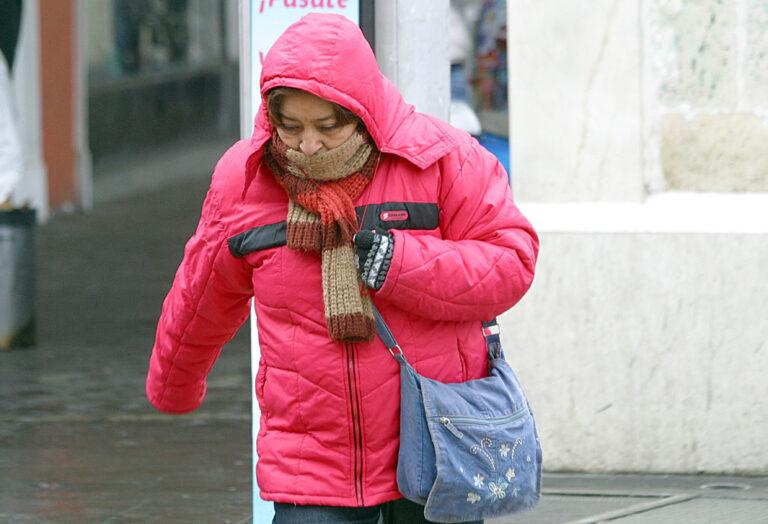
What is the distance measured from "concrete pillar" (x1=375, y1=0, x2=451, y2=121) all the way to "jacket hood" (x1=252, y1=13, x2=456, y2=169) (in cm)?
113

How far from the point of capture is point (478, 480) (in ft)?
11.3

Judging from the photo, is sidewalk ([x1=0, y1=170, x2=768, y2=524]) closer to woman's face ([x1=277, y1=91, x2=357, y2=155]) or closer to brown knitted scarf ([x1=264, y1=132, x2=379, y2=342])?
brown knitted scarf ([x1=264, y1=132, x2=379, y2=342])

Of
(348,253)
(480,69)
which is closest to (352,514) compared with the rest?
(348,253)

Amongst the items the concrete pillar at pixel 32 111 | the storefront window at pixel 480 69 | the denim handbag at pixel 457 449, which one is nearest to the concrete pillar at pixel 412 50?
the denim handbag at pixel 457 449

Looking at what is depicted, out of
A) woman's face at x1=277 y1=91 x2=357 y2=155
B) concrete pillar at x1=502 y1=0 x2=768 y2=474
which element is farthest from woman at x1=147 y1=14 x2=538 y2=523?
concrete pillar at x1=502 y1=0 x2=768 y2=474

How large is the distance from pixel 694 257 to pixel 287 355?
2807 mm

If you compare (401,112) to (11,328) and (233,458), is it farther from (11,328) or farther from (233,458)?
(11,328)

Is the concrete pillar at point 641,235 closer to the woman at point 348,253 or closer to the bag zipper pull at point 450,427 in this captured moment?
the woman at point 348,253

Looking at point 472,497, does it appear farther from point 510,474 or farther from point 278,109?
point 278,109

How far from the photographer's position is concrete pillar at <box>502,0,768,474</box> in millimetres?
6000

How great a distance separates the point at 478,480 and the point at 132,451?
3421 millimetres

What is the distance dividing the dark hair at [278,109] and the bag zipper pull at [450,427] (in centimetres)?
63

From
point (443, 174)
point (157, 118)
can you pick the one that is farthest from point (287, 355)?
point (157, 118)

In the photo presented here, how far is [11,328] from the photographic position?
8.81 m
